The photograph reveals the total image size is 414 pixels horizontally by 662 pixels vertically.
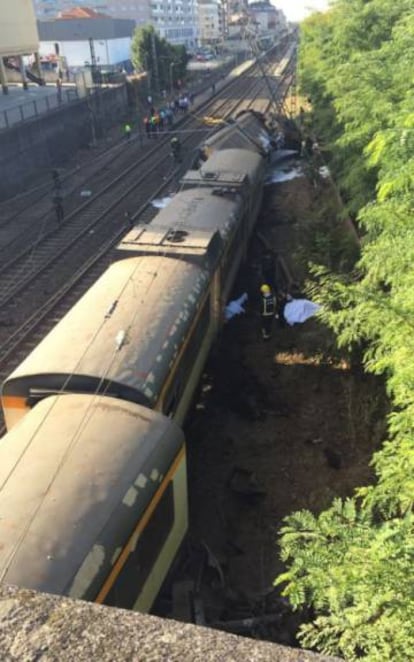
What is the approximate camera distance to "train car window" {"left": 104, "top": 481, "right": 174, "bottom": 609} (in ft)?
18.6

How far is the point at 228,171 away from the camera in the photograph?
54.1 feet

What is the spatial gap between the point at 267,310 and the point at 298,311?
95cm

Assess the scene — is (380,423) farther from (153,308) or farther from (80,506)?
(80,506)

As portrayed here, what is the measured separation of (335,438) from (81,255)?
1138 centimetres

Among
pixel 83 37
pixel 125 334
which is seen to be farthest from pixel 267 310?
pixel 83 37

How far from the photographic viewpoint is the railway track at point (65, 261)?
14.4 metres

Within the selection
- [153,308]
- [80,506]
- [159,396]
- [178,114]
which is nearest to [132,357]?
[159,396]

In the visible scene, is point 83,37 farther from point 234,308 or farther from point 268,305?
point 268,305

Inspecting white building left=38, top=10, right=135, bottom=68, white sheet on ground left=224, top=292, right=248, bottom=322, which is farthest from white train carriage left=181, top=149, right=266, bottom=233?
white building left=38, top=10, right=135, bottom=68

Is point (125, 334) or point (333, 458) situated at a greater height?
point (125, 334)

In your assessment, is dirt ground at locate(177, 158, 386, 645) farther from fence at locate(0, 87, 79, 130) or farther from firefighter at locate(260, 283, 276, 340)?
fence at locate(0, 87, 79, 130)

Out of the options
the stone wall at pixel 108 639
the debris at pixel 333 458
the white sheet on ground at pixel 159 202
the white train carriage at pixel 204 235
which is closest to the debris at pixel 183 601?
the debris at pixel 333 458

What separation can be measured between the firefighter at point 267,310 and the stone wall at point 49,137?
17.5m

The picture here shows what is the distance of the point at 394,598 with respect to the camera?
3.70 m
